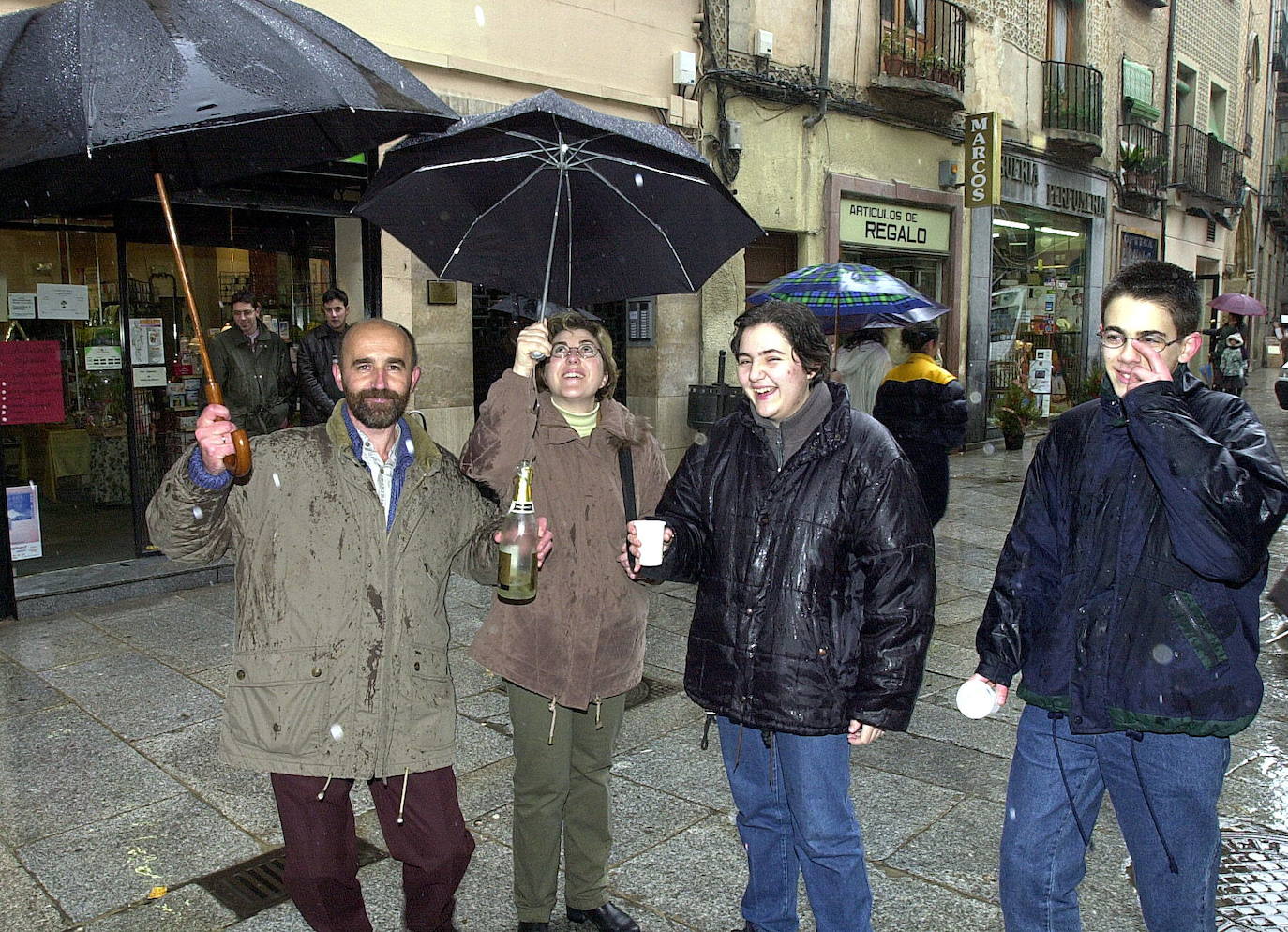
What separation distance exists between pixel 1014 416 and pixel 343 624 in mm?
14019

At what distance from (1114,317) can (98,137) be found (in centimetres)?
235

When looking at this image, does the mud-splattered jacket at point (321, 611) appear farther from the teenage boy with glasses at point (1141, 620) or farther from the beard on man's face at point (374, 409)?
the teenage boy with glasses at point (1141, 620)

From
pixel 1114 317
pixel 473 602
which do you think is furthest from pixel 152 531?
pixel 473 602

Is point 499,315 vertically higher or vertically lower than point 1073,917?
higher

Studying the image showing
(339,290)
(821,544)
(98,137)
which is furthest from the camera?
(339,290)

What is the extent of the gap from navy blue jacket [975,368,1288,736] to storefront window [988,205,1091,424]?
14.3 meters

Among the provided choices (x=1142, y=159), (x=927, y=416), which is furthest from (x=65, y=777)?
(x=1142, y=159)

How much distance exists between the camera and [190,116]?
2.35 metres

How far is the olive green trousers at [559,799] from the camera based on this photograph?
300 centimetres

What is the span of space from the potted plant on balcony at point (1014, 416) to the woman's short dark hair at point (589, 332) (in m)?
13.1

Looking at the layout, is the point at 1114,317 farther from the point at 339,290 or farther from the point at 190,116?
the point at 339,290

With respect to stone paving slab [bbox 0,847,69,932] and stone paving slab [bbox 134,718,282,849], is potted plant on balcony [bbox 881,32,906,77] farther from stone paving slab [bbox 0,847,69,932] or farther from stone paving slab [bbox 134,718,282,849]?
stone paving slab [bbox 0,847,69,932]

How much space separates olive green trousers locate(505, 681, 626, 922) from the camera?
300cm

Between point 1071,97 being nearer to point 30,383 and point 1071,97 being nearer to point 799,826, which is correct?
point 30,383
